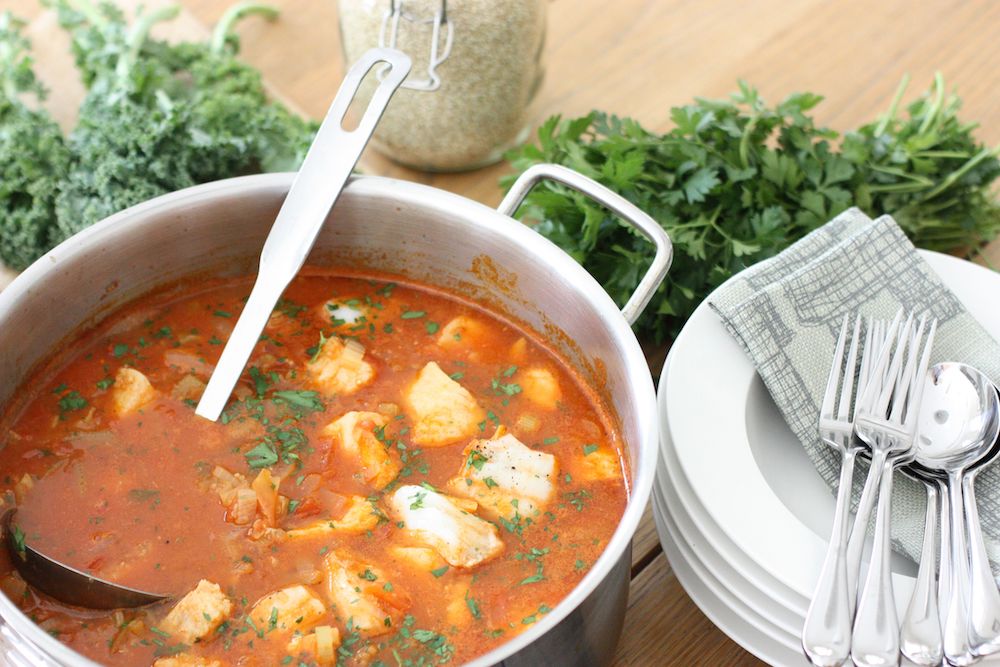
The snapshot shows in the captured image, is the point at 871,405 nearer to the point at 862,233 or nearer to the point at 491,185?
the point at 862,233

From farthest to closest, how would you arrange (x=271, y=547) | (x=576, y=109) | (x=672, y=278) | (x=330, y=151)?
(x=576, y=109) → (x=672, y=278) → (x=330, y=151) → (x=271, y=547)

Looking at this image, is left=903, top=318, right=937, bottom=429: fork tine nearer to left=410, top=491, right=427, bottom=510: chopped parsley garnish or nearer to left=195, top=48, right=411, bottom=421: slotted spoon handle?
left=410, top=491, right=427, bottom=510: chopped parsley garnish

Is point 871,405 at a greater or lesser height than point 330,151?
greater

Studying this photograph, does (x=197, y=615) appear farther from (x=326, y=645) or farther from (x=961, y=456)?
(x=961, y=456)

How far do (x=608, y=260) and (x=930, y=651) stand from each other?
1.00m

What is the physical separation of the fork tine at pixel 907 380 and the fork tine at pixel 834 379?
3.6 inches

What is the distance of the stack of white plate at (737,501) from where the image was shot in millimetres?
1548

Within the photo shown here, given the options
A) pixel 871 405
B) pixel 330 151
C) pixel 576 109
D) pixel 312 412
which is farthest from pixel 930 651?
pixel 576 109

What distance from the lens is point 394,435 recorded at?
6.01ft

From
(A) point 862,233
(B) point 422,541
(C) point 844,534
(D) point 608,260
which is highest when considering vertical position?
(A) point 862,233

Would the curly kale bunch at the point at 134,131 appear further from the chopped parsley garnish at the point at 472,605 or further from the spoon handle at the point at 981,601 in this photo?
the spoon handle at the point at 981,601

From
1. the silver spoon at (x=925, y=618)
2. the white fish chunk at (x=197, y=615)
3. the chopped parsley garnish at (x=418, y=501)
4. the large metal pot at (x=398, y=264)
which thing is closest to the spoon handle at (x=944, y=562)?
the silver spoon at (x=925, y=618)

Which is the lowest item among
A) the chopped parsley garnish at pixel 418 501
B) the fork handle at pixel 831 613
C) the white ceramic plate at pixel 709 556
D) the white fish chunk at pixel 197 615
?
the white fish chunk at pixel 197 615

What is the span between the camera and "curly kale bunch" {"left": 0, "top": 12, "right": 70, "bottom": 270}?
2232mm
